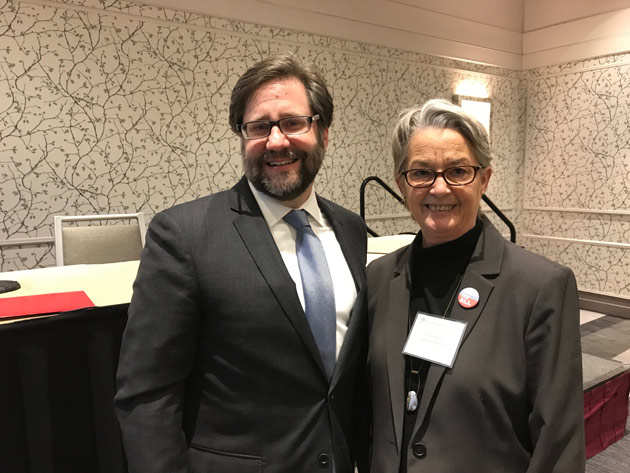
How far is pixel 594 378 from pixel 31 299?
278 cm

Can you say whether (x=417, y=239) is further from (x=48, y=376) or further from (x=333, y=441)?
(x=48, y=376)

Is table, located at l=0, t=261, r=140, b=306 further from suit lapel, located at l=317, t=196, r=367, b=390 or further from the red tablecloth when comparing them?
suit lapel, located at l=317, t=196, r=367, b=390

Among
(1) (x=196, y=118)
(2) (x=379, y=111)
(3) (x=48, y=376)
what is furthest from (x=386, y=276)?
(2) (x=379, y=111)

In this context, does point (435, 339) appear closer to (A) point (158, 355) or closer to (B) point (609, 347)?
(A) point (158, 355)

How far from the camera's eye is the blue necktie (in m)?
1.16

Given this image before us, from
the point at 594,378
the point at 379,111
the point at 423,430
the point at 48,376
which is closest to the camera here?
the point at 423,430

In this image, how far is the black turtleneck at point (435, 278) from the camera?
46.1 inches

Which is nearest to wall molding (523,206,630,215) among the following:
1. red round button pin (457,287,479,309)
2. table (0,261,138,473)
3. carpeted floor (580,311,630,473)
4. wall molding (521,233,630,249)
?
wall molding (521,233,630,249)

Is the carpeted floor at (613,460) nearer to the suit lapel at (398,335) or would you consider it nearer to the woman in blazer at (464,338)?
the woman in blazer at (464,338)

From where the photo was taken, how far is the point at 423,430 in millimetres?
1092

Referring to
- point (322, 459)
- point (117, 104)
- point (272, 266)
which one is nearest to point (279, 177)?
point (272, 266)

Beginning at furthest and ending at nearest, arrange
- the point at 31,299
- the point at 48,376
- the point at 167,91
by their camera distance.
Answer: the point at 167,91, the point at 31,299, the point at 48,376

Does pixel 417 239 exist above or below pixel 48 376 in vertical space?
above

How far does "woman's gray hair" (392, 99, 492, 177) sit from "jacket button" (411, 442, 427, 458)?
0.70 metres
